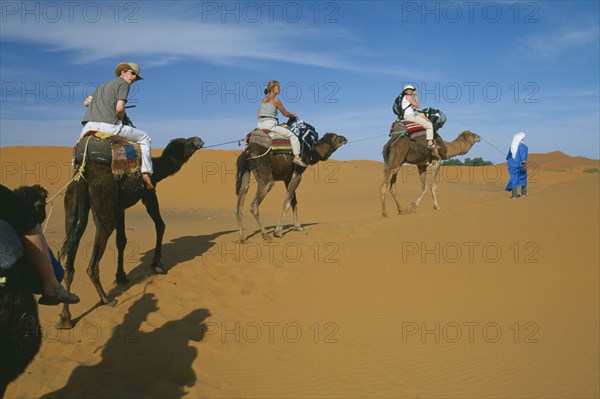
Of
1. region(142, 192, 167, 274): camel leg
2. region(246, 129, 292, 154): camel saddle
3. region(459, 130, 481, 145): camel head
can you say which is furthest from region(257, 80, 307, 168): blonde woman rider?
region(459, 130, 481, 145): camel head

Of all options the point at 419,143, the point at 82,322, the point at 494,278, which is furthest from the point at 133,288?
the point at 419,143

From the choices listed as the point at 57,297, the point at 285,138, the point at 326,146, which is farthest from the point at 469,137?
the point at 57,297

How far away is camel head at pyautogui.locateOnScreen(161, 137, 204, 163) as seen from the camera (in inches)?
360

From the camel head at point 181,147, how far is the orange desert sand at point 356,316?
1.98 m

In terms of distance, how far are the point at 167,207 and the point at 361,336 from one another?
1861 cm

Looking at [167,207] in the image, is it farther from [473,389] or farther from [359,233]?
[473,389]

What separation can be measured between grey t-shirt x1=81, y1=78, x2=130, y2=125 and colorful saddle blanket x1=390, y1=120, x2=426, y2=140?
830 centimetres

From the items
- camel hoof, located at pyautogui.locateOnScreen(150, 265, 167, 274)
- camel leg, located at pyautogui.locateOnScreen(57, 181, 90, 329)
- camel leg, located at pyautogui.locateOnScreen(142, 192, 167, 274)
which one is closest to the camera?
camel leg, located at pyautogui.locateOnScreen(57, 181, 90, 329)

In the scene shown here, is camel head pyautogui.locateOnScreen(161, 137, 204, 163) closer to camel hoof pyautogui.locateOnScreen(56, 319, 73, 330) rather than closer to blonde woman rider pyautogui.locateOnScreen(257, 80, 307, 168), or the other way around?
blonde woman rider pyautogui.locateOnScreen(257, 80, 307, 168)

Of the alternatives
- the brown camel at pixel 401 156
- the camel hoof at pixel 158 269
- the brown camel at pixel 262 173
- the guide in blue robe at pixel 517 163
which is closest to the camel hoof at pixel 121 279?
Answer: the camel hoof at pixel 158 269

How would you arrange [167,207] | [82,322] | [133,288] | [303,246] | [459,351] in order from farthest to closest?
1. [167,207]
2. [303,246]
3. [133,288]
4. [82,322]
5. [459,351]

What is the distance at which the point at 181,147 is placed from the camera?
9211 mm

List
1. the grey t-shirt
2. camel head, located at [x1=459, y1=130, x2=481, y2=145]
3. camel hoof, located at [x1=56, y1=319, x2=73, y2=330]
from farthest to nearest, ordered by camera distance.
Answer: camel head, located at [x1=459, y1=130, x2=481, y2=145]
the grey t-shirt
camel hoof, located at [x1=56, y1=319, x2=73, y2=330]

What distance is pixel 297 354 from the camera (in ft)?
19.6
